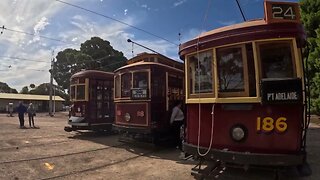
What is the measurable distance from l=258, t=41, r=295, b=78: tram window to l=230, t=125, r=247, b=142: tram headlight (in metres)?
1.08

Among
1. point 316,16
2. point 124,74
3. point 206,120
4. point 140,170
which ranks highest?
point 316,16

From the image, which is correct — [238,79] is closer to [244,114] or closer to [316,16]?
[244,114]

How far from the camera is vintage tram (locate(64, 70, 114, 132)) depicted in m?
16.4

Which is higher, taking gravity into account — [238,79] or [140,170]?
[238,79]

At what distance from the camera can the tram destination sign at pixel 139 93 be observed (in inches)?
464

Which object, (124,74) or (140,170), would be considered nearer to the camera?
(140,170)

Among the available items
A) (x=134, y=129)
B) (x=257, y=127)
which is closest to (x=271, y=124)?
(x=257, y=127)

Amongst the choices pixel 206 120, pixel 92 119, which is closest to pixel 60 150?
pixel 92 119

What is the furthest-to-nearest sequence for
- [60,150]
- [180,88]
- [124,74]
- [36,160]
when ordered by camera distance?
[180,88], [124,74], [60,150], [36,160]

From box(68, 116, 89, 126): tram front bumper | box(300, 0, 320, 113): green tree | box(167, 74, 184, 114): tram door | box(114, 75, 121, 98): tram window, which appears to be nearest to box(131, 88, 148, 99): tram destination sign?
box(114, 75, 121, 98): tram window

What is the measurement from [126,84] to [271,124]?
7.32m

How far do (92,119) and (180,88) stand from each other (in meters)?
5.35

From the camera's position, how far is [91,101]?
16.5 meters

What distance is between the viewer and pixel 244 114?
20.8ft
